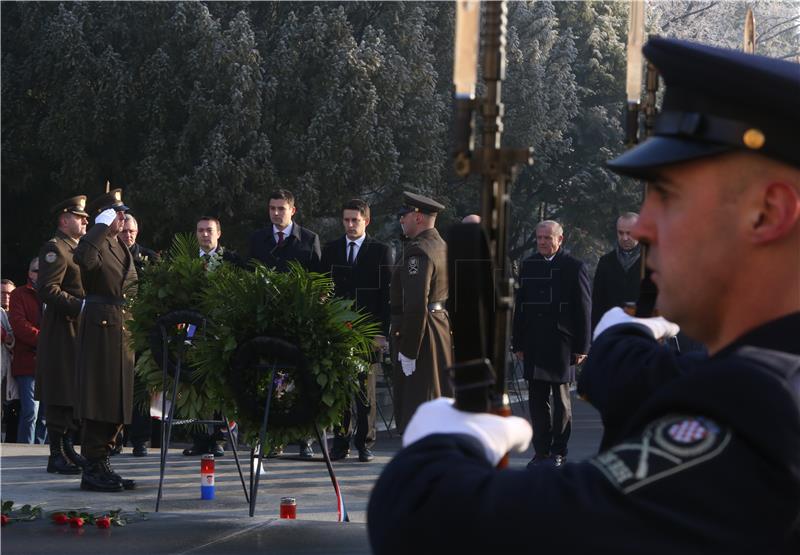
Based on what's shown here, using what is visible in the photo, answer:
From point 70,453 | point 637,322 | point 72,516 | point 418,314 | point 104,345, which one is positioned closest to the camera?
point 637,322

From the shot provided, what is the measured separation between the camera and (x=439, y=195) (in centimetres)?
2691

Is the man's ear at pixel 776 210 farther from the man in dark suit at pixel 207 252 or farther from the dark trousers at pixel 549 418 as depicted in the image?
the man in dark suit at pixel 207 252

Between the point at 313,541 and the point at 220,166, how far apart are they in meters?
16.9

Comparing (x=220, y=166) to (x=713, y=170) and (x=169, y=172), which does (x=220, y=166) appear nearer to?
(x=169, y=172)

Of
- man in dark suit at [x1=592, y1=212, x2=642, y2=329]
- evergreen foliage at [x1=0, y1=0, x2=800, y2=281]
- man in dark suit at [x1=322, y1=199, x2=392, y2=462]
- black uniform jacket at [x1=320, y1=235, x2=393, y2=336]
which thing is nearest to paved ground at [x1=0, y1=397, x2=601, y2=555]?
man in dark suit at [x1=322, y1=199, x2=392, y2=462]

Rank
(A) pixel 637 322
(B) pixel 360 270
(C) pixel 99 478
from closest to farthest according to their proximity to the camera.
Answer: (A) pixel 637 322
(C) pixel 99 478
(B) pixel 360 270

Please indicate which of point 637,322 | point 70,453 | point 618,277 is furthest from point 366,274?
point 637,322

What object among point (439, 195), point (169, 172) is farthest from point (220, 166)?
point (439, 195)

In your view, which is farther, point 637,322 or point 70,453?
point 70,453

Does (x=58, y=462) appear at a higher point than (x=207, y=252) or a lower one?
lower

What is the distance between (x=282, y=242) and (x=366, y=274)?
0.80 m

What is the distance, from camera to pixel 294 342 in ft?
25.1

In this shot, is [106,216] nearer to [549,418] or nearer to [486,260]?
[549,418]

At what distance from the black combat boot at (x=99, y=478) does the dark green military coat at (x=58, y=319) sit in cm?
113
